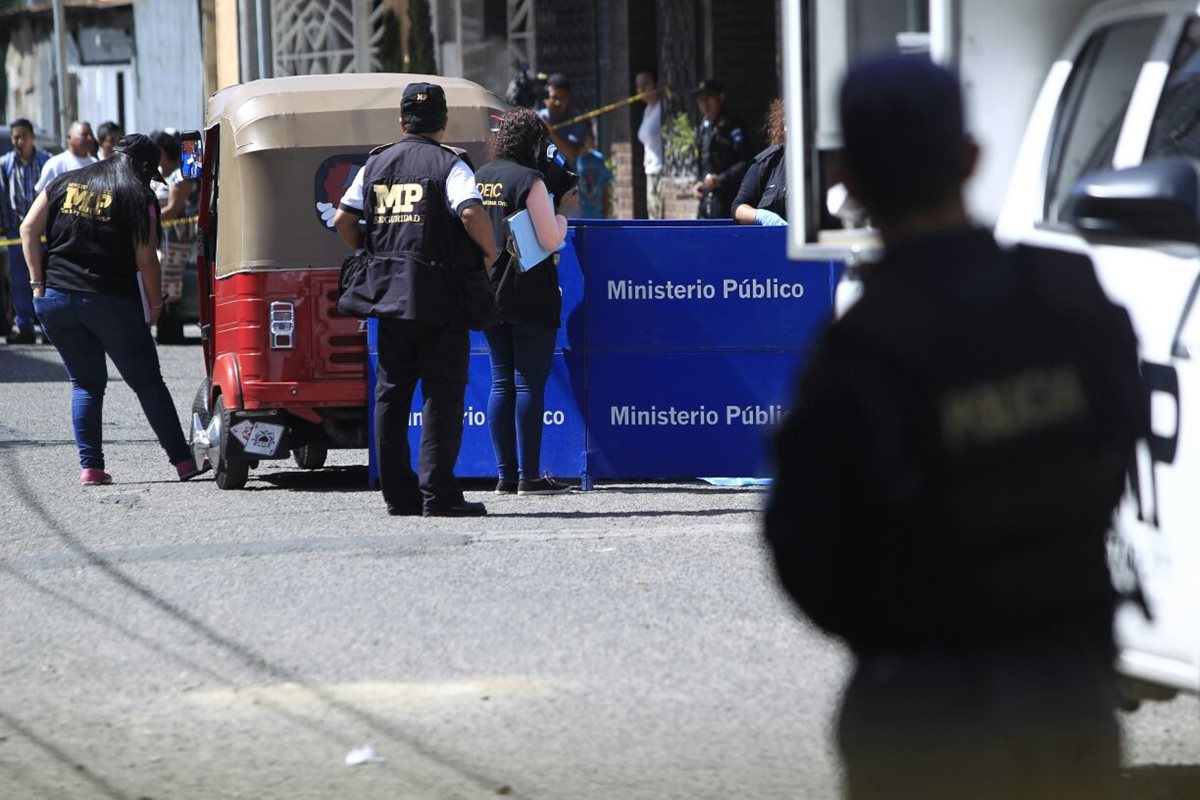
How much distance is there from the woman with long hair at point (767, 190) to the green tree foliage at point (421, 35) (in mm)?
17513

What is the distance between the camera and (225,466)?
34.1ft

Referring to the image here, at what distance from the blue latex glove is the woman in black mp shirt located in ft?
3.36

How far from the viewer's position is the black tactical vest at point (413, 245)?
29.1 ft

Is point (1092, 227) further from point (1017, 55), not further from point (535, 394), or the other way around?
point (535, 394)

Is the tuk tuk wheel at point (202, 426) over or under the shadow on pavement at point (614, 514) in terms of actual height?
over

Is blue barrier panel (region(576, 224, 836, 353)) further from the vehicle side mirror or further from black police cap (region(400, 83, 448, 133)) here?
the vehicle side mirror

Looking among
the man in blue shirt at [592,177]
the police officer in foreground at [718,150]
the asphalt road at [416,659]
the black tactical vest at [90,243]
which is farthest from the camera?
the man in blue shirt at [592,177]

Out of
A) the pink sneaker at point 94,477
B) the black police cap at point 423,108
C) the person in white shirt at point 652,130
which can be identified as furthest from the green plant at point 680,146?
the black police cap at point 423,108

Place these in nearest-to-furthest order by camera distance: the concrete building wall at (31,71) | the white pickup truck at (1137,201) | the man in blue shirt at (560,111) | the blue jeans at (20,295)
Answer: the white pickup truck at (1137,201), the man in blue shirt at (560,111), the blue jeans at (20,295), the concrete building wall at (31,71)

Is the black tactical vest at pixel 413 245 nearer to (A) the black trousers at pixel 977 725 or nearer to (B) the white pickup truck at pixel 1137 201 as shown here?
(B) the white pickup truck at pixel 1137 201

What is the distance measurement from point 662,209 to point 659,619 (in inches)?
615

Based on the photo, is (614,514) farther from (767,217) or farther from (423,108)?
(423,108)

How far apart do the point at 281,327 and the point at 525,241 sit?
1399 millimetres

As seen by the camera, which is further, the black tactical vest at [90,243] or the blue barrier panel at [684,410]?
the black tactical vest at [90,243]
